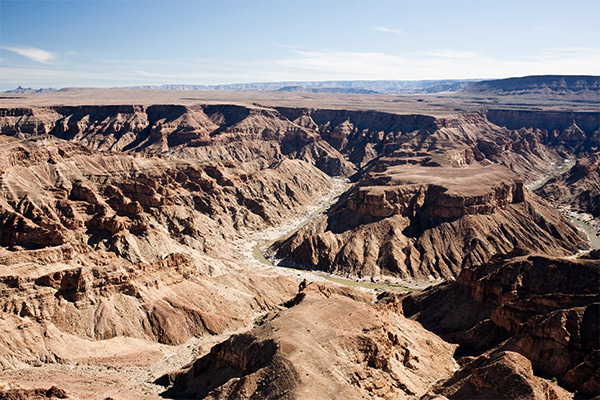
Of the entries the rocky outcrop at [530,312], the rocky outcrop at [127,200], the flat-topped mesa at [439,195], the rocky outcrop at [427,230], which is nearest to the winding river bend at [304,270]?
the rocky outcrop at [427,230]

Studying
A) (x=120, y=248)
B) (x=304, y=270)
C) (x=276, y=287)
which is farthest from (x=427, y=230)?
(x=120, y=248)

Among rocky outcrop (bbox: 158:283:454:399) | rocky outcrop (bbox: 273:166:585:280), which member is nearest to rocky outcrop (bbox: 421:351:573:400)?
rocky outcrop (bbox: 158:283:454:399)

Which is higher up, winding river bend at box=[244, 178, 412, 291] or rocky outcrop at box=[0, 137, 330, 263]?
rocky outcrop at box=[0, 137, 330, 263]

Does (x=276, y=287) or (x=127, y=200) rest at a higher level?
(x=127, y=200)

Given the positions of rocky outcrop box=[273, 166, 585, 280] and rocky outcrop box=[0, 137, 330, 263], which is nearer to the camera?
rocky outcrop box=[0, 137, 330, 263]

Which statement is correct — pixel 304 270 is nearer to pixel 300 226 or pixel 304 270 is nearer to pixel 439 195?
pixel 300 226

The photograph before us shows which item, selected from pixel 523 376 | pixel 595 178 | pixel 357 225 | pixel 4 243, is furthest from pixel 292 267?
pixel 595 178

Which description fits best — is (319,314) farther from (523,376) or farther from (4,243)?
(4,243)

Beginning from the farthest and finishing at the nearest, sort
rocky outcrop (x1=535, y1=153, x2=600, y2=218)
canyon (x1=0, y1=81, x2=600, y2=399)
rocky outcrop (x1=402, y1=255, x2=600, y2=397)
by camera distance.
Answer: rocky outcrop (x1=535, y1=153, x2=600, y2=218) < rocky outcrop (x1=402, y1=255, x2=600, y2=397) < canyon (x1=0, y1=81, x2=600, y2=399)

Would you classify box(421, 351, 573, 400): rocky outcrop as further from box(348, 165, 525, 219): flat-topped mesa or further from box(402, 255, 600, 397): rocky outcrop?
box(348, 165, 525, 219): flat-topped mesa
